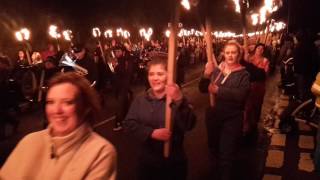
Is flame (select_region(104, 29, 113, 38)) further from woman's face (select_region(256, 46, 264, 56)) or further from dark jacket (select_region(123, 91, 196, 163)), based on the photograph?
dark jacket (select_region(123, 91, 196, 163))

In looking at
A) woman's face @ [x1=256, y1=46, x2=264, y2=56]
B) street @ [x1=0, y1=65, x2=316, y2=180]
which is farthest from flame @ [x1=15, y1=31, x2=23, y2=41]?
woman's face @ [x1=256, y1=46, x2=264, y2=56]

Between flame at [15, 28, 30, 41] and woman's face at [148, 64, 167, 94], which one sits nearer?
woman's face at [148, 64, 167, 94]

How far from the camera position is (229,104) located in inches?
239

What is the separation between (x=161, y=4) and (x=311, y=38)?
89.4 feet

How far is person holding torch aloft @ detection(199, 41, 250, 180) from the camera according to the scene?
5941 millimetres

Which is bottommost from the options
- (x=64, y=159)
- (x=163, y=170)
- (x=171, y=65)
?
(x=163, y=170)

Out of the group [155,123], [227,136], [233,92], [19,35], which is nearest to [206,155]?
[227,136]

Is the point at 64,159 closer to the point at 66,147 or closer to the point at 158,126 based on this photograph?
the point at 66,147

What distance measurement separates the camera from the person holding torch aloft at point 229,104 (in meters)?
5.94

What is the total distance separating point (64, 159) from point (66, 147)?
0.23 feet

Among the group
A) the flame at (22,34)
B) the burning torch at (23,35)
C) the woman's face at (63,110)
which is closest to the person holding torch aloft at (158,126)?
the woman's face at (63,110)

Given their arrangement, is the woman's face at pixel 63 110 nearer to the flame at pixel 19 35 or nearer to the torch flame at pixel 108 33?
the flame at pixel 19 35

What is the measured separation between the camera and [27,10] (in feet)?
78.2

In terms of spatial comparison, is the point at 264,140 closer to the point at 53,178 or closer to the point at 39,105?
the point at 53,178
